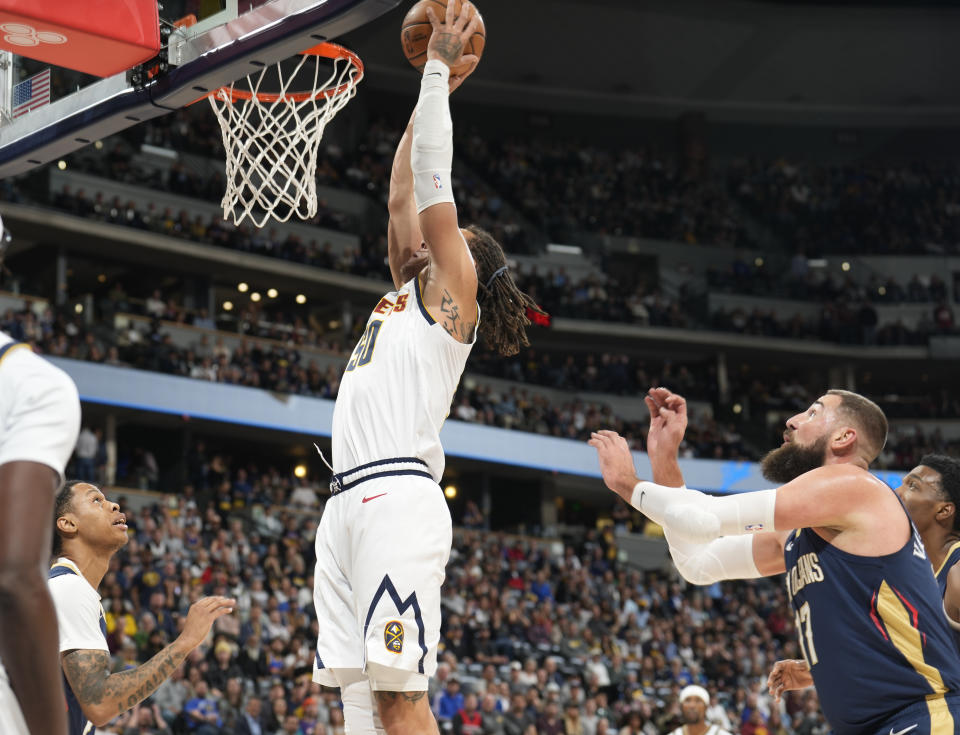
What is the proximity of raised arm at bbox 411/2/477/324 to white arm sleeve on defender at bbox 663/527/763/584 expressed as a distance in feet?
4.42

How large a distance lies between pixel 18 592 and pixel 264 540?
17.4m

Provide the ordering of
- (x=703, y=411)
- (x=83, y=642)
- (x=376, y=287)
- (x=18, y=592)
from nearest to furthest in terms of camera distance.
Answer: (x=18, y=592) → (x=83, y=642) → (x=376, y=287) → (x=703, y=411)

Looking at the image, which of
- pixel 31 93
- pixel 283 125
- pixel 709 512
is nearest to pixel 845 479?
pixel 709 512

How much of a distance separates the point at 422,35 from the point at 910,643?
9.38 feet

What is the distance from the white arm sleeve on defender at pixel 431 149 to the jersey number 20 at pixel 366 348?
47 cm

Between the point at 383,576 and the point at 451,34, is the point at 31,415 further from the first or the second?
the point at 451,34

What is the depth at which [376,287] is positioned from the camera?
26766 millimetres

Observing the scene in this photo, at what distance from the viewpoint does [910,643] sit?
370cm

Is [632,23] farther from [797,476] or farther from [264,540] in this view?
[797,476]

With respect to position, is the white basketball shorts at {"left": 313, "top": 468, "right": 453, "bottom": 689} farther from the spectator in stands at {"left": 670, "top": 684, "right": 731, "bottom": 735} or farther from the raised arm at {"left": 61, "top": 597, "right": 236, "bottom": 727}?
the spectator in stands at {"left": 670, "top": 684, "right": 731, "bottom": 735}

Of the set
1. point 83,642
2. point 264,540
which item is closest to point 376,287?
point 264,540

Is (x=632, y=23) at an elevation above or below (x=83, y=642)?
A: above

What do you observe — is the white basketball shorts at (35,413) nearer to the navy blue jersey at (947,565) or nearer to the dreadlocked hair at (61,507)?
the dreadlocked hair at (61,507)

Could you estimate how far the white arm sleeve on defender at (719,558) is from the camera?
177 inches
